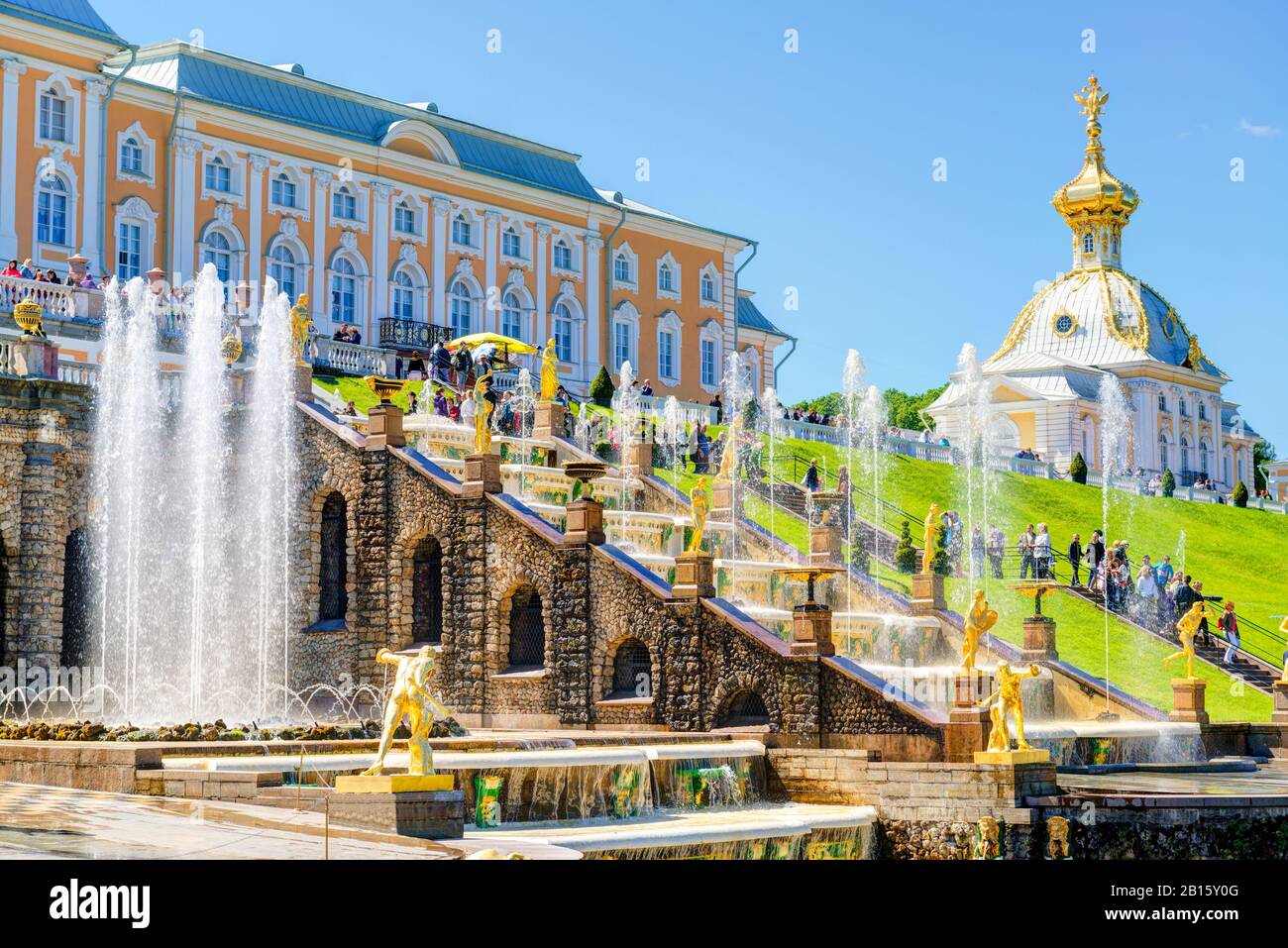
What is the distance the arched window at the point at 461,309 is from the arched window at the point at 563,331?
3.83m

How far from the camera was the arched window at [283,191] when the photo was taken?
56.5m

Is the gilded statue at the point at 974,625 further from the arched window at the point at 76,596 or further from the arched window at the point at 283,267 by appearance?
the arched window at the point at 283,267

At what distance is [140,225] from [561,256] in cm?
1759

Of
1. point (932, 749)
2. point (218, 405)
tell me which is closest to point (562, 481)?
point (218, 405)

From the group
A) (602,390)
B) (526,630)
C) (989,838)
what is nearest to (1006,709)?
(989,838)

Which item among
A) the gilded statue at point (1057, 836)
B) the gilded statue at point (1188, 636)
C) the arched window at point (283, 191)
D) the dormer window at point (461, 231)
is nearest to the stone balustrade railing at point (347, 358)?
the arched window at point (283, 191)

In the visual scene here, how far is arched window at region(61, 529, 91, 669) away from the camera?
33.3 meters

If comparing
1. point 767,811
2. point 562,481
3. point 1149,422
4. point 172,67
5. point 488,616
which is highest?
point 172,67
